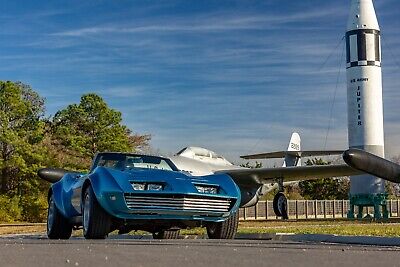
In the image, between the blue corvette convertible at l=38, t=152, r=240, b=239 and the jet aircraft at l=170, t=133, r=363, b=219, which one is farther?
the jet aircraft at l=170, t=133, r=363, b=219

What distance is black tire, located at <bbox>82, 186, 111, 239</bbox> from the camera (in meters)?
8.83

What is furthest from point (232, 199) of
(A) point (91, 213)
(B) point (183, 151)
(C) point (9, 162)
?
(C) point (9, 162)

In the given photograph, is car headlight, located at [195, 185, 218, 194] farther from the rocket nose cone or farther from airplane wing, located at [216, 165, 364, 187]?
the rocket nose cone

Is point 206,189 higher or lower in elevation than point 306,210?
lower

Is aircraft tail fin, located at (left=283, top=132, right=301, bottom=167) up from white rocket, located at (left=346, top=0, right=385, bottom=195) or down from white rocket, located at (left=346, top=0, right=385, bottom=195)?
down

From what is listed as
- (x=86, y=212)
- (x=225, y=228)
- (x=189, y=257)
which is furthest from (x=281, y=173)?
(x=189, y=257)

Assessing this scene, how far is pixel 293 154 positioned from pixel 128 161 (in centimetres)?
2748

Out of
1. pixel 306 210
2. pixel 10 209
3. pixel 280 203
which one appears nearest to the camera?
pixel 280 203

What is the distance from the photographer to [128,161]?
10320 mm

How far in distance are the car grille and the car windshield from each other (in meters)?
1.48

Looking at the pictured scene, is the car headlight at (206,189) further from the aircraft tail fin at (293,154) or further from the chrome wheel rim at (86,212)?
the aircraft tail fin at (293,154)

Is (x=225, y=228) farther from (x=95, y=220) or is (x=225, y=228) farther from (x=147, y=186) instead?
(x=95, y=220)

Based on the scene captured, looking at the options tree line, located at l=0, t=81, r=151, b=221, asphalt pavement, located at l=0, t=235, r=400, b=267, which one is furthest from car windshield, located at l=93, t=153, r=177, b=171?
tree line, located at l=0, t=81, r=151, b=221

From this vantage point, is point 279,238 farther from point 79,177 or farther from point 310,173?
point 310,173
